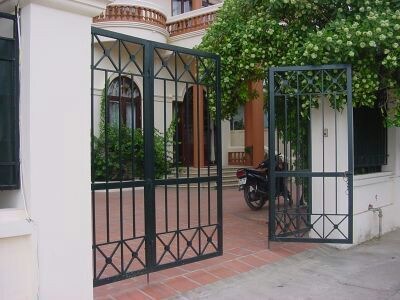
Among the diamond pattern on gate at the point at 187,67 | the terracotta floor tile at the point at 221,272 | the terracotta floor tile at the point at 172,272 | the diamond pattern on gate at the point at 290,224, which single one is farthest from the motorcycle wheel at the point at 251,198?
the terracotta floor tile at the point at 172,272

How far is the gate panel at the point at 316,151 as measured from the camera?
5.51 metres

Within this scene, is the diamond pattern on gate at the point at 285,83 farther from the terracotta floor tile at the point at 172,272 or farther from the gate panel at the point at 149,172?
the terracotta floor tile at the point at 172,272

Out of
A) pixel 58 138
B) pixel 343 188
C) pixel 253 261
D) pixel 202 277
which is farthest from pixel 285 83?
pixel 58 138

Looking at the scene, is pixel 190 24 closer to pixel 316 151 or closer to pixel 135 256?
pixel 316 151

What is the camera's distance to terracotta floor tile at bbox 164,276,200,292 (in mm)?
4375

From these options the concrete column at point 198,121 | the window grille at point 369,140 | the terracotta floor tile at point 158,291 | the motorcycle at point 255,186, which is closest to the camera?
the terracotta floor tile at point 158,291

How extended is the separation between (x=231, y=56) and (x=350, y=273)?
10.4 feet

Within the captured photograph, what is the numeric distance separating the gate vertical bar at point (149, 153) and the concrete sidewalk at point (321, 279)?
594 mm

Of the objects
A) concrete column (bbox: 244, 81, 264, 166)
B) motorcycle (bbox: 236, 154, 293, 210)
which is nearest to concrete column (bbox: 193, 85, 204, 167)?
motorcycle (bbox: 236, 154, 293, 210)

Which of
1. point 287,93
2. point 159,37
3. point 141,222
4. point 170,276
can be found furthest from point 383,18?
point 159,37

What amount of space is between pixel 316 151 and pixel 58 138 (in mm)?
3974

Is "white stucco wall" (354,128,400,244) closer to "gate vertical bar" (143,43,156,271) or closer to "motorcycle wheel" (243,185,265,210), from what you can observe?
"motorcycle wheel" (243,185,265,210)

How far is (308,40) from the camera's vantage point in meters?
5.50

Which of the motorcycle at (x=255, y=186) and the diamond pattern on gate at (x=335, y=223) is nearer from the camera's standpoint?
the diamond pattern on gate at (x=335, y=223)
